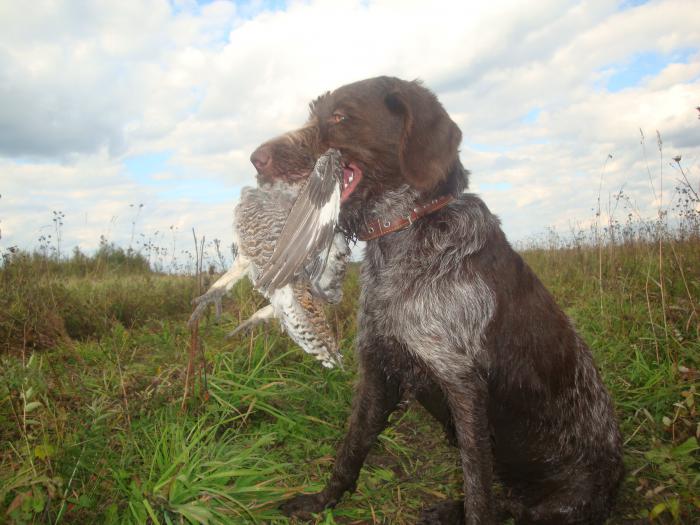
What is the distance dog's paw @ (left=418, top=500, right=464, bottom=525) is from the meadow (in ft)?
0.53

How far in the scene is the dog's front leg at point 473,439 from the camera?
2.34 metres

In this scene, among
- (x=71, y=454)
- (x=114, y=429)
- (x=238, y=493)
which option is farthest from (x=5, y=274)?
(x=238, y=493)

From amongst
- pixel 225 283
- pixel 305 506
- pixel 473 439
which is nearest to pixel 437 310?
pixel 473 439

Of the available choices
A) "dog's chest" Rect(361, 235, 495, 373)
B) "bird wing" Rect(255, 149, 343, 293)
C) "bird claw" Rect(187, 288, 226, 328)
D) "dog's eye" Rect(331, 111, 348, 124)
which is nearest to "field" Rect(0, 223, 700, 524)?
"bird claw" Rect(187, 288, 226, 328)

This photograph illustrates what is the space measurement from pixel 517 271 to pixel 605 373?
227 centimetres

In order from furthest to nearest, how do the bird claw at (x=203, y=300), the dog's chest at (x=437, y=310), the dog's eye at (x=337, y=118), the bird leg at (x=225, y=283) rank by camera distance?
the bird leg at (x=225, y=283) < the bird claw at (x=203, y=300) < the dog's eye at (x=337, y=118) < the dog's chest at (x=437, y=310)

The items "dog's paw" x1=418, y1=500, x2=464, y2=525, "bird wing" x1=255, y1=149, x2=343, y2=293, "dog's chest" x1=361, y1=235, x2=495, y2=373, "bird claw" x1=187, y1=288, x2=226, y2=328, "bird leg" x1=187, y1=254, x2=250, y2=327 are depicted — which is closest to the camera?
"bird wing" x1=255, y1=149, x2=343, y2=293

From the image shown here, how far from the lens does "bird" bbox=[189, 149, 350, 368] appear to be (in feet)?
7.53

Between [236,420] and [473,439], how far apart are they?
1.85 metres

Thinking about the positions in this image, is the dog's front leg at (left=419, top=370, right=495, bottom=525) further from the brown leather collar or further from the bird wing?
the bird wing

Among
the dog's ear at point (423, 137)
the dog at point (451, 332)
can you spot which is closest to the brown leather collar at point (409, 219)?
the dog at point (451, 332)

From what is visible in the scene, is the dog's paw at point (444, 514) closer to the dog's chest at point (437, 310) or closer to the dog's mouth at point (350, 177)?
the dog's chest at point (437, 310)

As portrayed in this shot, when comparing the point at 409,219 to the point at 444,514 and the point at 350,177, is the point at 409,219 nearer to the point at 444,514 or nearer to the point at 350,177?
the point at 350,177

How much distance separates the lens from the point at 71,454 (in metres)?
2.64
